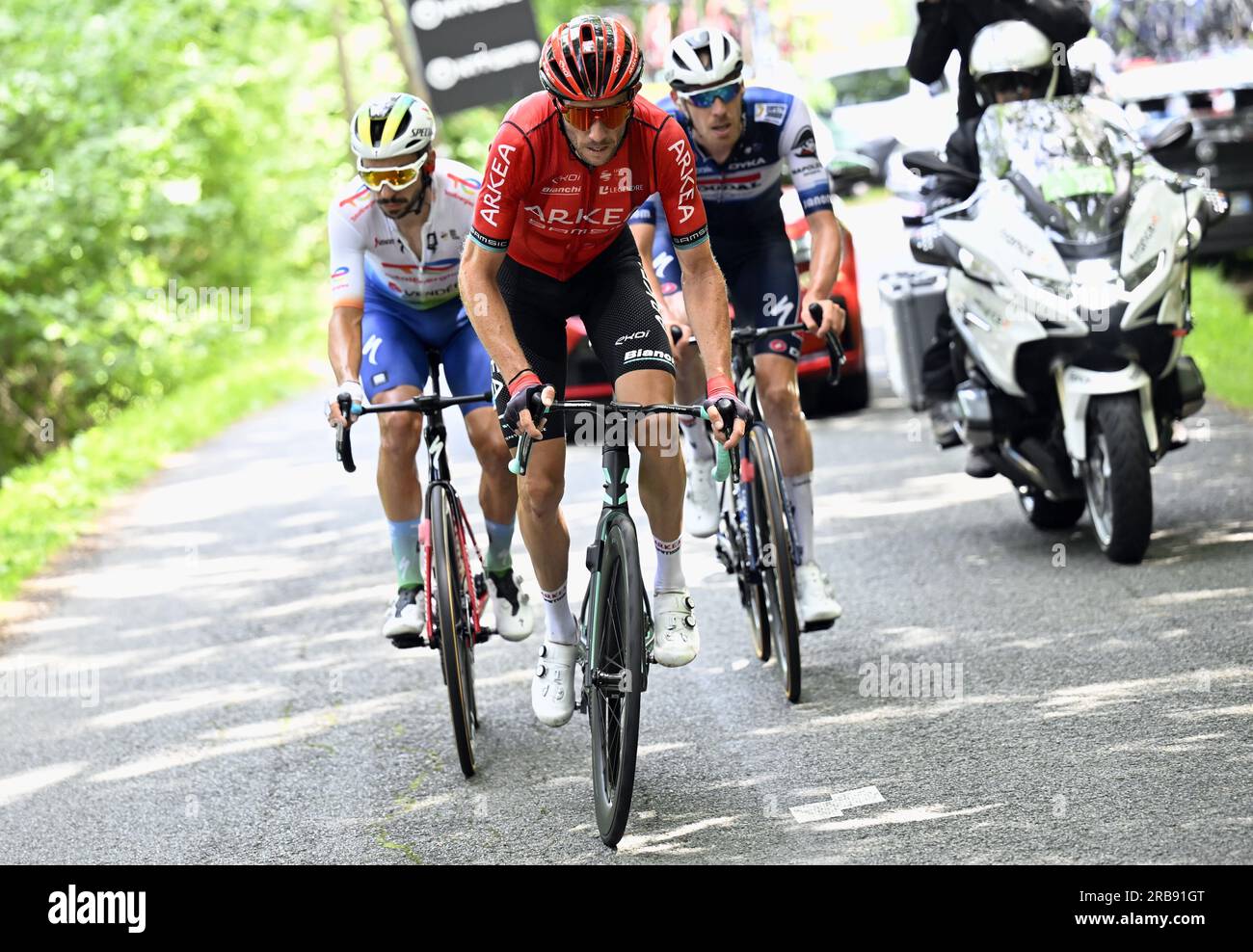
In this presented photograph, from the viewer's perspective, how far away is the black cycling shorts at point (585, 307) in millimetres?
5637

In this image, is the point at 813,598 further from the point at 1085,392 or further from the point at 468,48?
the point at 468,48

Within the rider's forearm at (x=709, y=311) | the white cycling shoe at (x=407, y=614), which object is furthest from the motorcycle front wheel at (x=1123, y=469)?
the white cycling shoe at (x=407, y=614)

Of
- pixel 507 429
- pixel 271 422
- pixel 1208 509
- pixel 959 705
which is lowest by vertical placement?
pixel 271 422

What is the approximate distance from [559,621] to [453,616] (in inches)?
16.7

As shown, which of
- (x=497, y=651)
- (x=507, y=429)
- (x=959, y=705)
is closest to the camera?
(x=507, y=429)

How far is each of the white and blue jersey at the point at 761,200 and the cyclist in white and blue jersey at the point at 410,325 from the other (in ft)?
2.87

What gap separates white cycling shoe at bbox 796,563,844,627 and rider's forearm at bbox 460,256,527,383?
1.93m

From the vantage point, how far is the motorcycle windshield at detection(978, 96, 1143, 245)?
7750mm

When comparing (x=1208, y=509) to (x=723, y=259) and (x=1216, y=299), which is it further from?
(x=1216, y=299)

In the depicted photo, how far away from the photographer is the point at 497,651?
7.90m

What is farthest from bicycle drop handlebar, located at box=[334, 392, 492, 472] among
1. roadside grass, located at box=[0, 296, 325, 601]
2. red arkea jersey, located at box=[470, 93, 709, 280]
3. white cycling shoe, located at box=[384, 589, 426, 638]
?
roadside grass, located at box=[0, 296, 325, 601]

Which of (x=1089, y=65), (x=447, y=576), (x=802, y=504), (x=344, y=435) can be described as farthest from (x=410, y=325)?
(x=1089, y=65)
